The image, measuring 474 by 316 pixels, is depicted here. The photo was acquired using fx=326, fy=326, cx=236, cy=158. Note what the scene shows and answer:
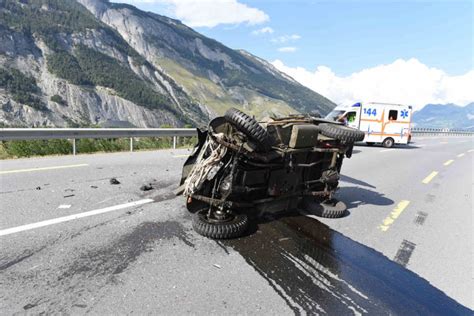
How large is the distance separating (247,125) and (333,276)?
196 cm

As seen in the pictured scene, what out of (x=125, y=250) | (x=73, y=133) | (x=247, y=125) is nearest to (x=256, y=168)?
(x=247, y=125)

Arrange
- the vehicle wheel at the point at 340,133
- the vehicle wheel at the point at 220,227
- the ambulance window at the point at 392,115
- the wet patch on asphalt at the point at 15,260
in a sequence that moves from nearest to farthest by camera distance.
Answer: the wet patch on asphalt at the point at 15,260, the vehicle wheel at the point at 220,227, the vehicle wheel at the point at 340,133, the ambulance window at the point at 392,115

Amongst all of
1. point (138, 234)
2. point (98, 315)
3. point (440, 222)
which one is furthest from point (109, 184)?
point (440, 222)

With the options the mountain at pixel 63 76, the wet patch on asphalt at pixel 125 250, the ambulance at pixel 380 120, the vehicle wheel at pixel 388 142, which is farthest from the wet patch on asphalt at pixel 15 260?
the mountain at pixel 63 76

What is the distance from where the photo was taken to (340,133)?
17.4ft

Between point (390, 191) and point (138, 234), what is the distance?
246 inches

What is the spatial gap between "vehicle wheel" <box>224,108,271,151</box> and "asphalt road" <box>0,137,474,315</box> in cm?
133

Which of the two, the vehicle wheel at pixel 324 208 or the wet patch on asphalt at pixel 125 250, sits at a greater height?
the vehicle wheel at pixel 324 208

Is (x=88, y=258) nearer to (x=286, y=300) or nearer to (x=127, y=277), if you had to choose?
(x=127, y=277)

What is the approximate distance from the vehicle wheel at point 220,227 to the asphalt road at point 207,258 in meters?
0.11

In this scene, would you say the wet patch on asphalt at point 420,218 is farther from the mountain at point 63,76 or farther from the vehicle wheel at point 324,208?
the mountain at point 63,76

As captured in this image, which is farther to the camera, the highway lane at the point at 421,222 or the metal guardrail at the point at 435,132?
the metal guardrail at the point at 435,132

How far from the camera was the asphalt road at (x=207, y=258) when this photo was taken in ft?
9.57

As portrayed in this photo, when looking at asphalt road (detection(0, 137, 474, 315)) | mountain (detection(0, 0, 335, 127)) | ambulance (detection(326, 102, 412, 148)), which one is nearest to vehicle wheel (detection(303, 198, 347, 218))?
asphalt road (detection(0, 137, 474, 315))
